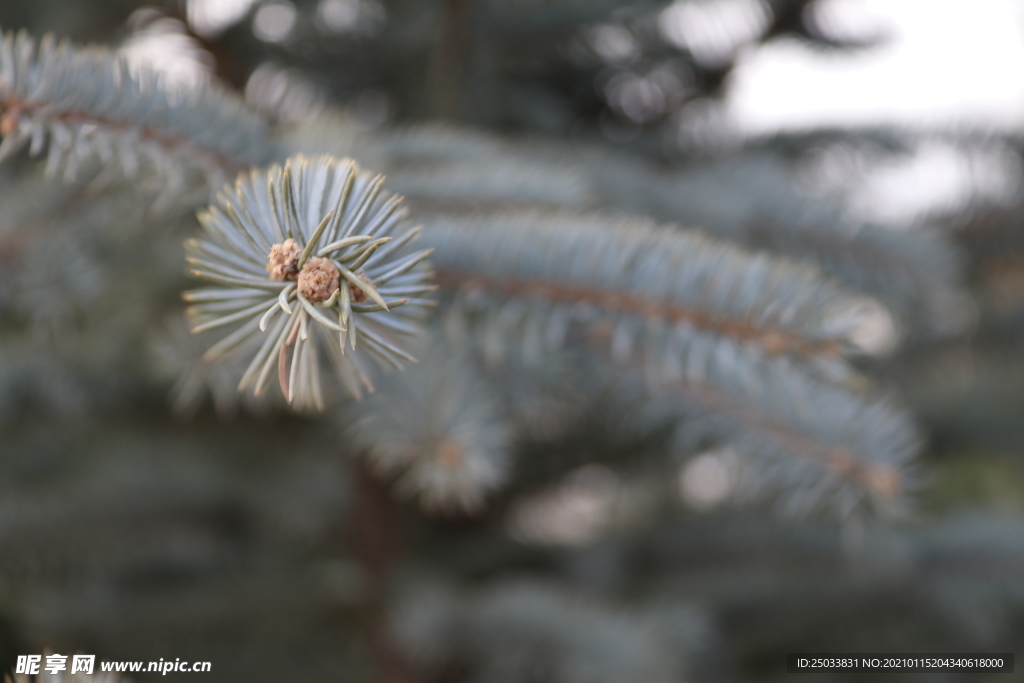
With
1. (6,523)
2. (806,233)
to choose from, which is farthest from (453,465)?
(6,523)

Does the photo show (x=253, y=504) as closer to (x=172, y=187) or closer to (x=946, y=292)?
(x=172, y=187)

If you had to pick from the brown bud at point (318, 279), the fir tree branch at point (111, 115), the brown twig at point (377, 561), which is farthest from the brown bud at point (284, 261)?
the brown twig at point (377, 561)
